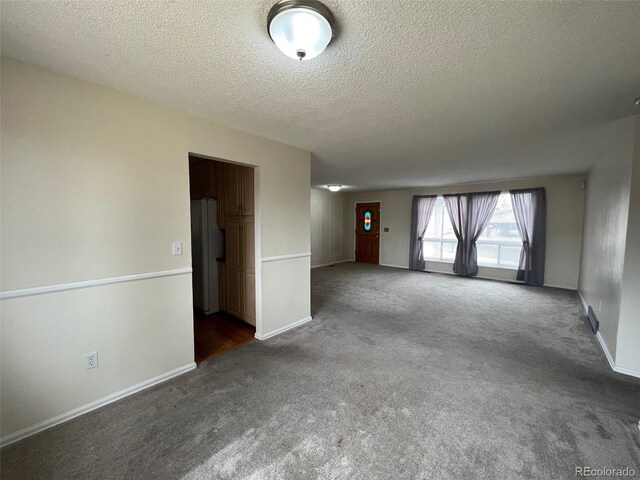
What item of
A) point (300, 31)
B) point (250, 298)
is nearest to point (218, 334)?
point (250, 298)

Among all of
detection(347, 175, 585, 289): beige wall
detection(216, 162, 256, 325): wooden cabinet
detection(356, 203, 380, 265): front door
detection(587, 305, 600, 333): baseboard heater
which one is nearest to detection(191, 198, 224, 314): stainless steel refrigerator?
detection(216, 162, 256, 325): wooden cabinet

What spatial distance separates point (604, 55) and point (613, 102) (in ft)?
2.85

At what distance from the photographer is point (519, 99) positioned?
2004 mm

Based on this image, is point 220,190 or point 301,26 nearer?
point 301,26

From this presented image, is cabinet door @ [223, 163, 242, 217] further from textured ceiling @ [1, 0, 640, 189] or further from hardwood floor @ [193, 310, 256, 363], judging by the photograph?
hardwood floor @ [193, 310, 256, 363]

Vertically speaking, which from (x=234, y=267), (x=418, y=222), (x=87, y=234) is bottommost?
(x=234, y=267)

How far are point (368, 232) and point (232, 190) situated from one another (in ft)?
18.1

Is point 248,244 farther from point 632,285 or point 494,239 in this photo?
point 494,239

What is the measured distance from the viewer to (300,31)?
1248 mm

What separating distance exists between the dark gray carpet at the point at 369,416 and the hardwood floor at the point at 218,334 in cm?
23

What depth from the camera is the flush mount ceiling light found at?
1146mm

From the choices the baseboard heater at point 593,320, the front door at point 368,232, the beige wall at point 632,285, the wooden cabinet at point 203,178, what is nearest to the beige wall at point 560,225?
the baseboard heater at point 593,320

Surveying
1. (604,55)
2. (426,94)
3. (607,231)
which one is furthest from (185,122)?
(607,231)

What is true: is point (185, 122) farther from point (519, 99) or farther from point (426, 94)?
point (519, 99)
